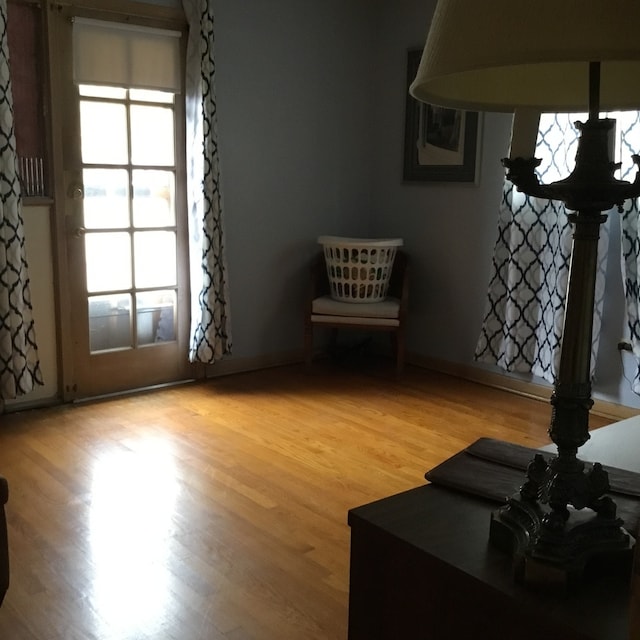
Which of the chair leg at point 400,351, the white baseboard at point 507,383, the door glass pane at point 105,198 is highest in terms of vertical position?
the door glass pane at point 105,198

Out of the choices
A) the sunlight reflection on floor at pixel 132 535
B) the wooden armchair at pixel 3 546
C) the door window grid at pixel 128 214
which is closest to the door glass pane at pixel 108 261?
the door window grid at pixel 128 214

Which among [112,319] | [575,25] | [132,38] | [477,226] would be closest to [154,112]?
[132,38]

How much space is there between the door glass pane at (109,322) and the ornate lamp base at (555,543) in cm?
304

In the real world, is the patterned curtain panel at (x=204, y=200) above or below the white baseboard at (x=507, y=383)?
above

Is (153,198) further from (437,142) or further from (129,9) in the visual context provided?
(437,142)

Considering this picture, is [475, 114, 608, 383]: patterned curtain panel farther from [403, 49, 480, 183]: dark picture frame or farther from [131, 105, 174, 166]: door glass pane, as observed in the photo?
[131, 105, 174, 166]: door glass pane

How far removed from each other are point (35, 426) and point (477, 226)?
2.51 m

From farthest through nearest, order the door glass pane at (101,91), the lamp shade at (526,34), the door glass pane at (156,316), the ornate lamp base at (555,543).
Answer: the door glass pane at (156,316) → the door glass pane at (101,91) → the ornate lamp base at (555,543) → the lamp shade at (526,34)

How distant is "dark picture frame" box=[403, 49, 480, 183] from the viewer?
4.11 meters

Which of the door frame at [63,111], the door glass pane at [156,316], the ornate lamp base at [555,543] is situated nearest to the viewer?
the ornate lamp base at [555,543]

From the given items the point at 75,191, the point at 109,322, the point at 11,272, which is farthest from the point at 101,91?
the point at 109,322

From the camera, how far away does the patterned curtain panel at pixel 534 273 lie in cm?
352

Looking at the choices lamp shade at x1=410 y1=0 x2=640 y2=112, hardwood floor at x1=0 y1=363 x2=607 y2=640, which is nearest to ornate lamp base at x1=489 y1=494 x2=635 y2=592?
lamp shade at x1=410 y1=0 x2=640 y2=112

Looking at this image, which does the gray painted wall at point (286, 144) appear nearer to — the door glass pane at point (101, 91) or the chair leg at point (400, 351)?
the door glass pane at point (101, 91)
